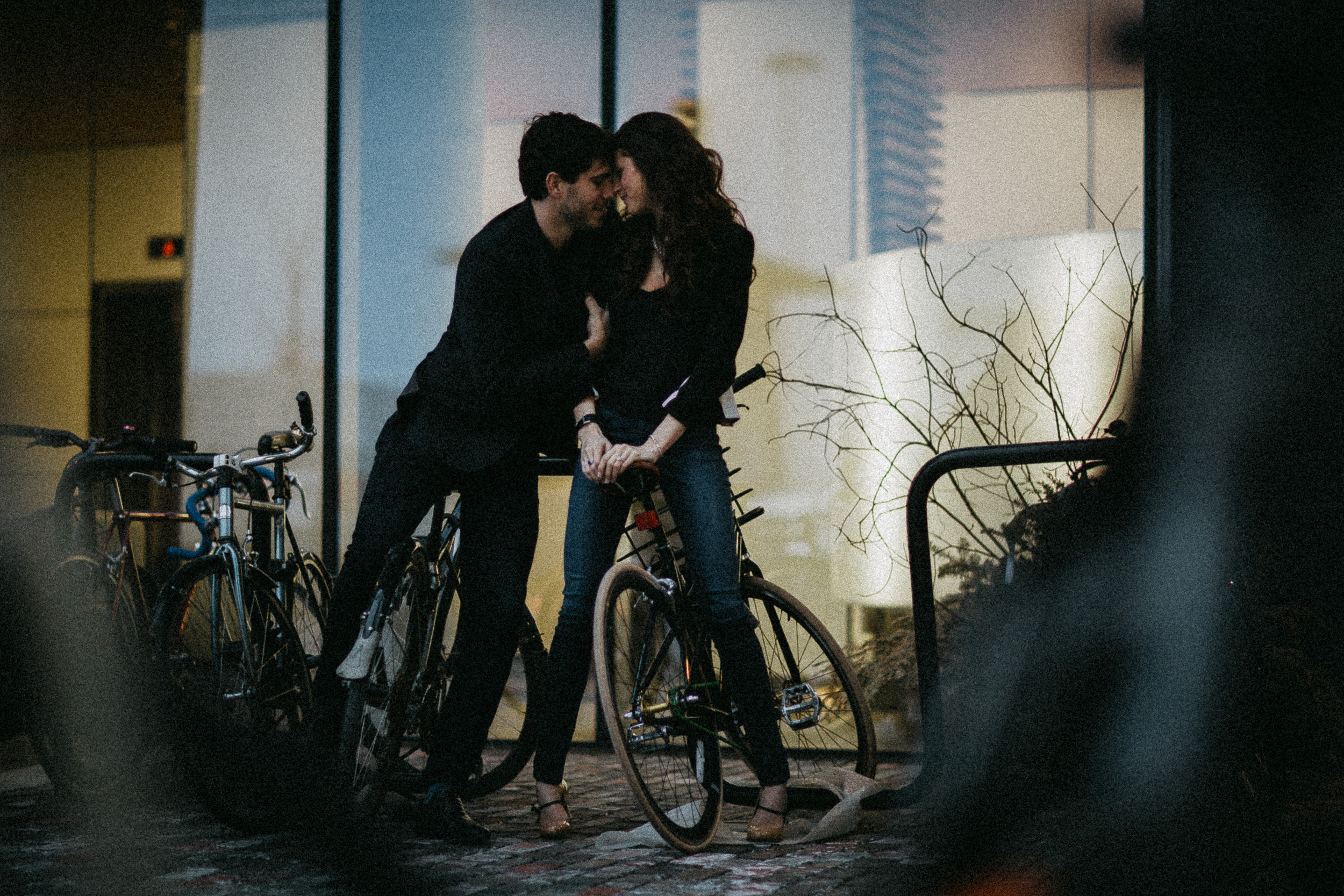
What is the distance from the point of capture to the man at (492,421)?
2846 millimetres

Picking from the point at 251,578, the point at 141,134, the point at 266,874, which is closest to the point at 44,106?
the point at 141,134

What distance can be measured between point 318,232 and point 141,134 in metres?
1.07

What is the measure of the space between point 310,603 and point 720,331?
1546 mm

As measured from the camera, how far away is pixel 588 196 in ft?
9.45

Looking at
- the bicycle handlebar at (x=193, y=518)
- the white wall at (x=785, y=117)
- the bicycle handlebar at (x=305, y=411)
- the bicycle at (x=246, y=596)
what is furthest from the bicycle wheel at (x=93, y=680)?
the white wall at (x=785, y=117)

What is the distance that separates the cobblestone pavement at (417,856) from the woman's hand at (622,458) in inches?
32.2

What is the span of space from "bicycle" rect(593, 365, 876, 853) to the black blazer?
0.28 metres

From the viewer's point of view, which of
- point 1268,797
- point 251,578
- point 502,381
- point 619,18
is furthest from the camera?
point 619,18

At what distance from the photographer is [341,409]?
4613 millimetres

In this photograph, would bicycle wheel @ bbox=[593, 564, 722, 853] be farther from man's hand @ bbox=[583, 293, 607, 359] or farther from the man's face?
the man's face

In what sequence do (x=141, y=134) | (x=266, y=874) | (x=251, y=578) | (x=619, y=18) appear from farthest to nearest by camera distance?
(x=141, y=134)
(x=619, y=18)
(x=251, y=578)
(x=266, y=874)

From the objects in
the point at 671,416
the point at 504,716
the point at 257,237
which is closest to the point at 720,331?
the point at 671,416

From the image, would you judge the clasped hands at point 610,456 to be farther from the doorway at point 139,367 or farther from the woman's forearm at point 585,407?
the doorway at point 139,367

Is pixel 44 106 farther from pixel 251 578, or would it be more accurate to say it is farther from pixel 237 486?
pixel 251 578
